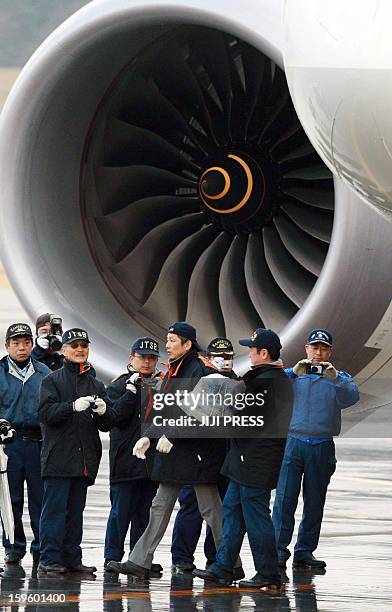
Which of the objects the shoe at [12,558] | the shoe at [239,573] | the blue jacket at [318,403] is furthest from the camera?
the blue jacket at [318,403]

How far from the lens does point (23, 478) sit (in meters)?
8.59

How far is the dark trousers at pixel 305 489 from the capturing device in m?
8.59

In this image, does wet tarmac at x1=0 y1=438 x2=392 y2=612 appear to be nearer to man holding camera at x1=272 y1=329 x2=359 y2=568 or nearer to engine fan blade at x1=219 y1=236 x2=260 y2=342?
man holding camera at x1=272 y1=329 x2=359 y2=568

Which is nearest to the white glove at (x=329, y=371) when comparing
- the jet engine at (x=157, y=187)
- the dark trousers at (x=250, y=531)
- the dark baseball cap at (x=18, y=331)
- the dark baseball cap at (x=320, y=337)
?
the dark baseball cap at (x=320, y=337)

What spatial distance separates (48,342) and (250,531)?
202 cm

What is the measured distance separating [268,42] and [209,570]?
9.43 ft

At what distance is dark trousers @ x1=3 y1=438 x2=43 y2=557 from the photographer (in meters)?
8.52

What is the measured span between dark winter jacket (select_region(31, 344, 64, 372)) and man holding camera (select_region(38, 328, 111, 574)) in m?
1.00

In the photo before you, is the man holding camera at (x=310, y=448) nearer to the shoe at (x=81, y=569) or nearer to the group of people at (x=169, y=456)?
the group of people at (x=169, y=456)

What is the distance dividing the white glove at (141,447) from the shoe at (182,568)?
0.71m

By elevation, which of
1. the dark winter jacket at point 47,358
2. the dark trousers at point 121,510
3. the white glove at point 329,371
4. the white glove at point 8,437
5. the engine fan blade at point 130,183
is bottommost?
A: the dark trousers at point 121,510

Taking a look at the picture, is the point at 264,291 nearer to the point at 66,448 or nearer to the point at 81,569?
the point at 66,448

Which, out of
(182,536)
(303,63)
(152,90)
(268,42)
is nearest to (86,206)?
(152,90)

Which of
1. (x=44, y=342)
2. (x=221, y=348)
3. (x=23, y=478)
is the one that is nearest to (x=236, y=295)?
(x=221, y=348)
